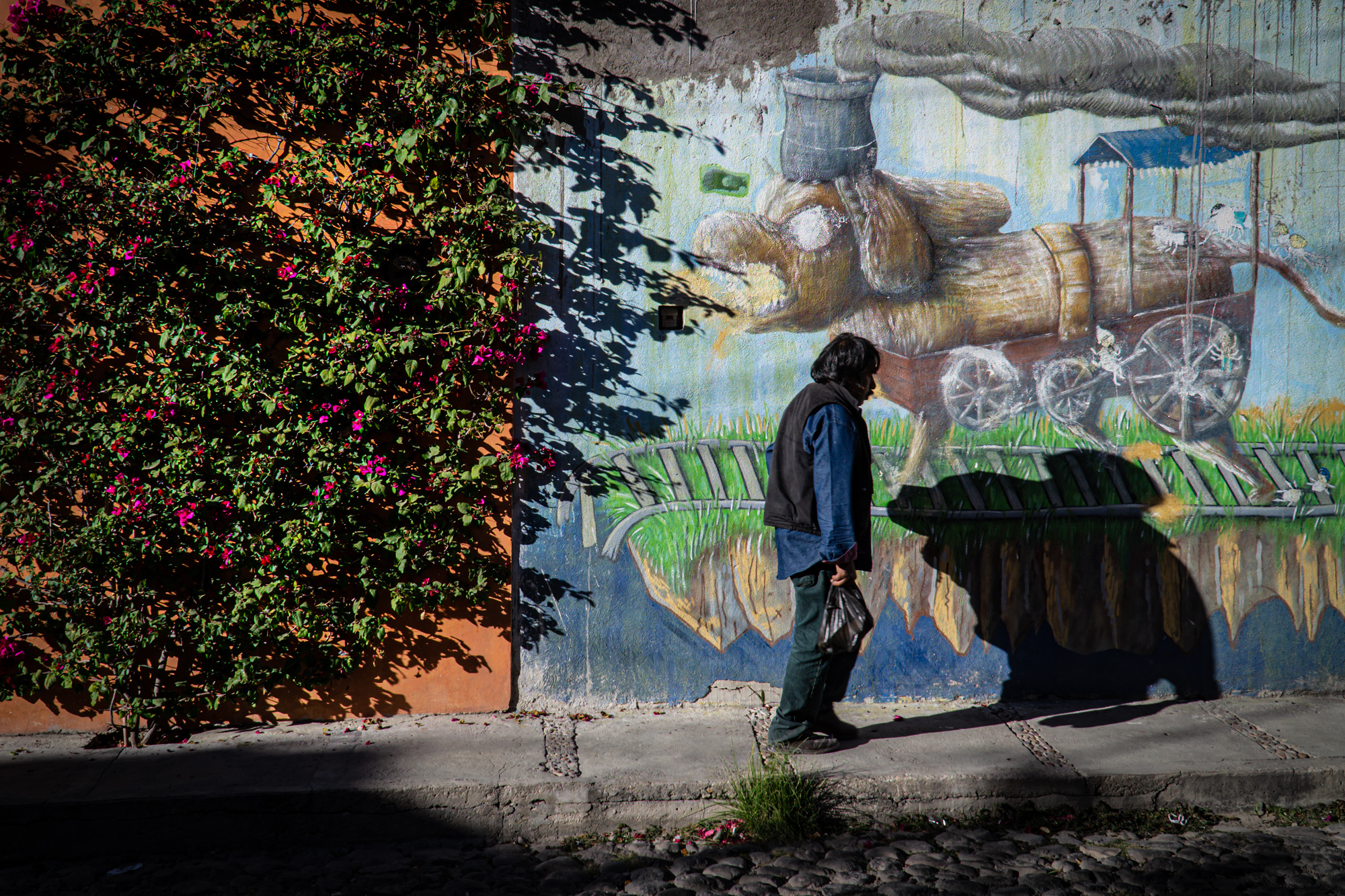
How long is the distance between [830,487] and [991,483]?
123 centimetres

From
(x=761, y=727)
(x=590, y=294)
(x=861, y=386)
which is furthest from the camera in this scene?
(x=590, y=294)

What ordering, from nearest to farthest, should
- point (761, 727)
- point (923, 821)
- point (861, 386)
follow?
point (923, 821) < point (861, 386) < point (761, 727)

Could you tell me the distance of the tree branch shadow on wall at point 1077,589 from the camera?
450cm

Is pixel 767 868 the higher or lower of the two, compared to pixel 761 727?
lower

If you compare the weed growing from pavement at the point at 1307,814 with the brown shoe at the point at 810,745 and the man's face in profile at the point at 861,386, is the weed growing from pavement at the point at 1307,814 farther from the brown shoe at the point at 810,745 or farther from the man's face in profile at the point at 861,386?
the man's face in profile at the point at 861,386

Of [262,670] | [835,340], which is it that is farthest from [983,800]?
[262,670]

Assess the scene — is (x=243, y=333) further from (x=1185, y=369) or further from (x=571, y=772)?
(x=1185, y=369)

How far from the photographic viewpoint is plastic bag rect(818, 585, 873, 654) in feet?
12.1

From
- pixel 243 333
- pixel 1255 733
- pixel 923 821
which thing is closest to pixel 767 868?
pixel 923 821

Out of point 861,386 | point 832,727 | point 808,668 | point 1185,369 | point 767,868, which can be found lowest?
point 767,868

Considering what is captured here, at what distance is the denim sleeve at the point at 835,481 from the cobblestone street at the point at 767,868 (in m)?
1.05

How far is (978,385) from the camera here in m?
4.48

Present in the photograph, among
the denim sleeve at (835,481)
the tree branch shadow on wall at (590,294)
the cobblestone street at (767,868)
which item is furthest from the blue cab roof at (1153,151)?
the cobblestone street at (767,868)

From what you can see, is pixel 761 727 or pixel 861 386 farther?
pixel 761 727
